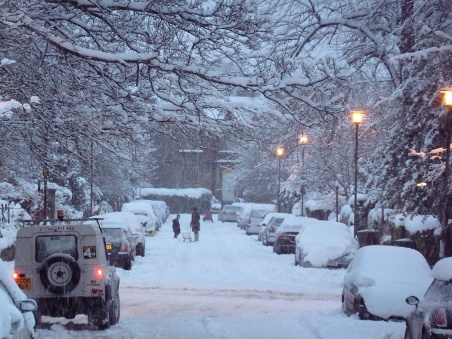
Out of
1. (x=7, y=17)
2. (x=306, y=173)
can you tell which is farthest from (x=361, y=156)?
A: (x=7, y=17)

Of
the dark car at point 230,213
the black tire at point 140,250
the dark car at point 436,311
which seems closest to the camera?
the dark car at point 436,311

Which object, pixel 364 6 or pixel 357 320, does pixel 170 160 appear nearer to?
pixel 357 320

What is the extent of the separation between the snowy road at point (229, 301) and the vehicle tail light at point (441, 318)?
2805mm

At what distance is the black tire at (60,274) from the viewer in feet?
43.8

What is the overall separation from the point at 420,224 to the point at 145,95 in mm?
17672

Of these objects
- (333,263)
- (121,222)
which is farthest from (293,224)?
(121,222)

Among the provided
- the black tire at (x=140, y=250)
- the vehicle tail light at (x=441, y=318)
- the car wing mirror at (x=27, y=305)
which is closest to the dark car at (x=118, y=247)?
the black tire at (x=140, y=250)

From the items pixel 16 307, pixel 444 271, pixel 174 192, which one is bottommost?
pixel 16 307

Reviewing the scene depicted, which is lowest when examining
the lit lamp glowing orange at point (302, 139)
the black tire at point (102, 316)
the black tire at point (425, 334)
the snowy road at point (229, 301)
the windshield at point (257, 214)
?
the snowy road at point (229, 301)

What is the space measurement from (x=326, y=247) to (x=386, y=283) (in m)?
12.5

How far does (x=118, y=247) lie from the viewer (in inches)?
1027

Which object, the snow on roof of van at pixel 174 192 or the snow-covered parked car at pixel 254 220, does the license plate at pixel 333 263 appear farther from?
the snow on roof of van at pixel 174 192

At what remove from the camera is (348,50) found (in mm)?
22141

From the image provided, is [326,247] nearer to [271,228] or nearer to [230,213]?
[271,228]
